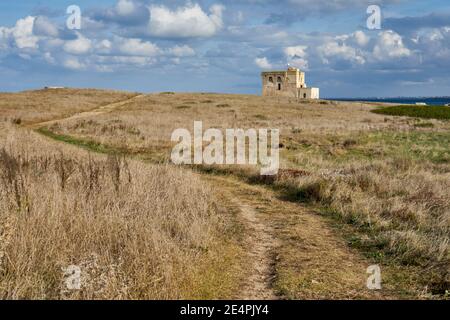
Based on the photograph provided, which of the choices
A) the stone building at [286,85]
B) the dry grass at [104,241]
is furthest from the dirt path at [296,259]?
the stone building at [286,85]

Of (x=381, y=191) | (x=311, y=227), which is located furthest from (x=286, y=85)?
(x=311, y=227)

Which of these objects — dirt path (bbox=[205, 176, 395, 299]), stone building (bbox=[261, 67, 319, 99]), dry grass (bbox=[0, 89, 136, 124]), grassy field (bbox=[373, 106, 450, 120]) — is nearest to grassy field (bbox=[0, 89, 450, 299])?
dirt path (bbox=[205, 176, 395, 299])

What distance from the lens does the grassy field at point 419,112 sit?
5799 cm

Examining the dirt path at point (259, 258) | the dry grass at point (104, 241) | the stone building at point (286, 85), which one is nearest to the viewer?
the dry grass at point (104, 241)

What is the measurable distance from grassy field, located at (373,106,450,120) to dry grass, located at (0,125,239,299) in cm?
5609

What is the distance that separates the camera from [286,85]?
9056 cm

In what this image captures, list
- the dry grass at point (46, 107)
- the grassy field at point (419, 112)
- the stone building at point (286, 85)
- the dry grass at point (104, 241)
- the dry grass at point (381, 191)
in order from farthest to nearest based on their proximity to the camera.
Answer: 1. the stone building at point (286, 85)
2. the grassy field at point (419, 112)
3. the dry grass at point (46, 107)
4. the dry grass at point (381, 191)
5. the dry grass at point (104, 241)

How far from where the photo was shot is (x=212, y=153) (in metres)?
20.2

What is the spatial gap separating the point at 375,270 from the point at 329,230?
239 centimetres

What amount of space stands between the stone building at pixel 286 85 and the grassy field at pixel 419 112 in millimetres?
26795

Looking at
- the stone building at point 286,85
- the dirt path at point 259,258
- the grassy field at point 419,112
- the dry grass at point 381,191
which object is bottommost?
the dirt path at point 259,258

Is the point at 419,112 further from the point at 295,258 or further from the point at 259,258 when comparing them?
the point at 259,258

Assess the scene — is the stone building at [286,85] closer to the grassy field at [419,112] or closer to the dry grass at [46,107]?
the grassy field at [419,112]

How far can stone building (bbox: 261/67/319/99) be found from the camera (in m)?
89.9
